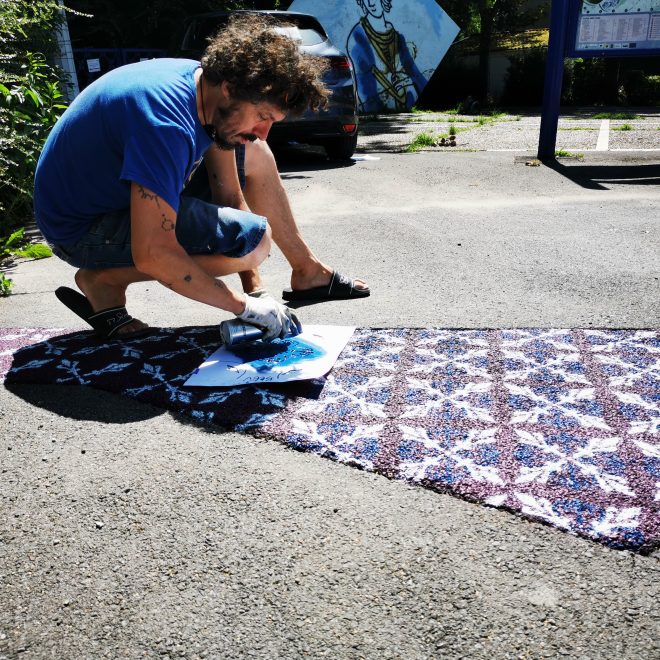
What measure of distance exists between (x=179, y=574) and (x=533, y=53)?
22332 millimetres

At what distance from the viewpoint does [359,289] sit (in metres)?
3.55

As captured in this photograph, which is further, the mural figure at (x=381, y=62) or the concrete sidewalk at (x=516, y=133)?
the mural figure at (x=381, y=62)

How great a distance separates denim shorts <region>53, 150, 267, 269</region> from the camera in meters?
2.73

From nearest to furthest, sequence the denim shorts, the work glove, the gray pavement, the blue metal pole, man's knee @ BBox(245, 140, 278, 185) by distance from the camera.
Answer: the gray pavement
the work glove
the denim shorts
man's knee @ BBox(245, 140, 278, 185)
the blue metal pole

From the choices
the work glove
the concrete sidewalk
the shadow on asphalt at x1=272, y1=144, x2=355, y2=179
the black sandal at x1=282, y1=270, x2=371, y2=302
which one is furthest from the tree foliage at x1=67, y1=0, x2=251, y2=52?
the work glove

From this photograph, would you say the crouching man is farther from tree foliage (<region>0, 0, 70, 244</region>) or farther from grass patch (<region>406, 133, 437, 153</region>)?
grass patch (<region>406, 133, 437, 153</region>)

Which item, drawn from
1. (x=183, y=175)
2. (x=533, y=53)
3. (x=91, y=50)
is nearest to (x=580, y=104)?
(x=533, y=53)

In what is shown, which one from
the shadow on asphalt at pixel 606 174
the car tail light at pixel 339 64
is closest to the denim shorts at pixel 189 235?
the shadow on asphalt at pixel 606 174

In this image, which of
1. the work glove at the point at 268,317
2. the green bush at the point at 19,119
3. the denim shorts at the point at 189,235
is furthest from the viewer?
the green bush at the point at 19,119

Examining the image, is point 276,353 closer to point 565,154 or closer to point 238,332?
point 238,332

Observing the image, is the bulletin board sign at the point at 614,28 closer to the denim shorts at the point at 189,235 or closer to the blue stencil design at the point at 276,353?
the denim shorts at the point at 189,235

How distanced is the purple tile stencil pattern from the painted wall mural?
566 inches

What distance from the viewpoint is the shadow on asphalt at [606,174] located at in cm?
637

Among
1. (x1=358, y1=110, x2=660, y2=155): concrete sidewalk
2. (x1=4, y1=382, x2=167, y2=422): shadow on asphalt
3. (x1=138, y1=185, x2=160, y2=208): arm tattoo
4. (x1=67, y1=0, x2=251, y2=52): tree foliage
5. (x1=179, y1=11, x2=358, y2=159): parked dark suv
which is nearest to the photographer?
(x1=138, y1=185, x2=160, y2=208): arm tattoo
